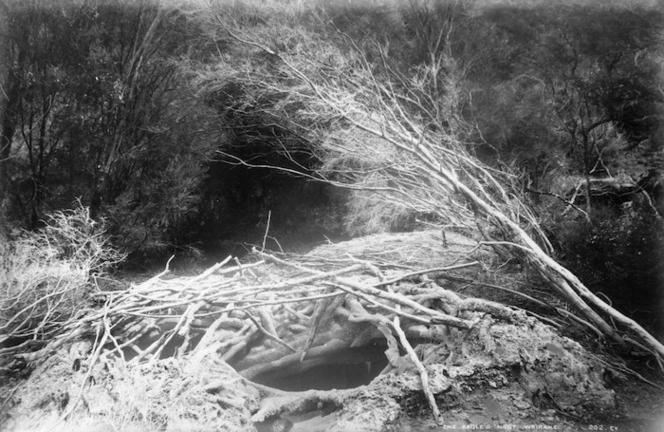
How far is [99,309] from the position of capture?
3340 mm

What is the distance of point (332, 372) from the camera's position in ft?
12.6

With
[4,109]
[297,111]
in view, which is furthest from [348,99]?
[4,109]

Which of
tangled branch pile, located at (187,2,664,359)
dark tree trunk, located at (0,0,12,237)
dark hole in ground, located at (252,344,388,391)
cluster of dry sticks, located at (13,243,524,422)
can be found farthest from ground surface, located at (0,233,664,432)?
tangled branch pile, located at (187,2,664,359)

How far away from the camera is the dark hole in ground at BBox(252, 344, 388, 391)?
354 cm

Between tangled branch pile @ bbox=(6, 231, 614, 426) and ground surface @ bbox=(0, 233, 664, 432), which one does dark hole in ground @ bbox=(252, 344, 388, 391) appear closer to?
tangled branch pile @ bbox=(6, 231, 614, 426)

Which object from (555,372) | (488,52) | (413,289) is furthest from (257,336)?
(488,52)

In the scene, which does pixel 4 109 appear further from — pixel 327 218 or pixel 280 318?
pixel 327 218

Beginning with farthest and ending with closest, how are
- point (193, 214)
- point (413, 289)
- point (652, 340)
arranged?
1. point (193, 214)
2. point (413, 289)
3. point (652, 340)

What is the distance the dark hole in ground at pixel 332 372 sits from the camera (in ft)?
11.6

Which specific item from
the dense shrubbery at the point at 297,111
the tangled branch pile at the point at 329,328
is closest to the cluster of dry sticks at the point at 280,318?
the tangled branch pile at the point at 329,328

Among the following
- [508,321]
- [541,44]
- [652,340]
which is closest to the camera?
[652,340]

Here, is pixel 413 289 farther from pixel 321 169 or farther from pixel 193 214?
pixel 193 214

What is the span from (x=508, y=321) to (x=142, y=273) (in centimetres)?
362

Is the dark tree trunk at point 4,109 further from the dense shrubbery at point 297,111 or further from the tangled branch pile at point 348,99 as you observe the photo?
the tangled branch pile at point 348,99
